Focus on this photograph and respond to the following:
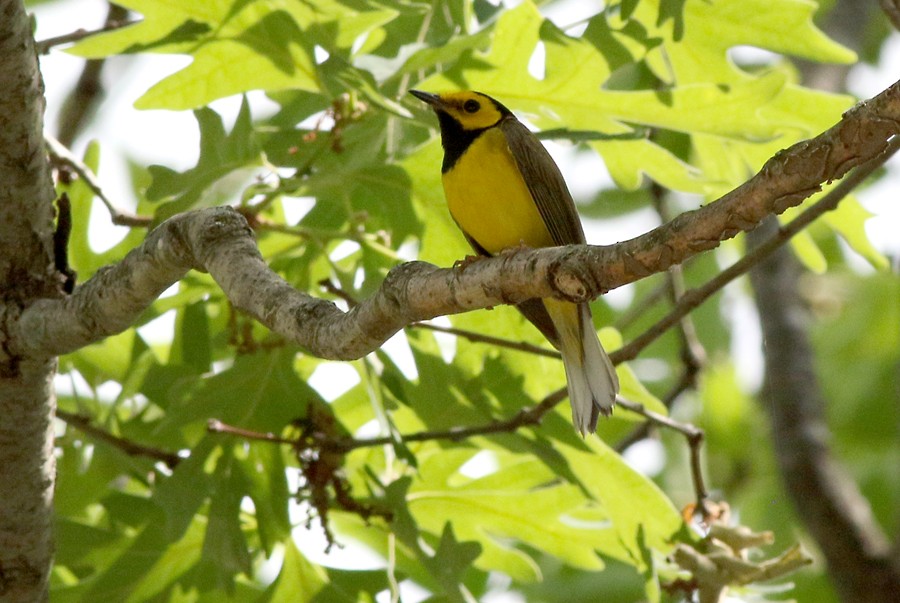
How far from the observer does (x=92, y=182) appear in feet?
13.3

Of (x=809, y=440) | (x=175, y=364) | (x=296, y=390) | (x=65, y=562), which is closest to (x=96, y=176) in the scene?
(x=175, y=364)

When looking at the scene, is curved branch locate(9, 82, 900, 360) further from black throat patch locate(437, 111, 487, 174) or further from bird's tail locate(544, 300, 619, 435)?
black throat patch locate(437, 111, 487, 174)

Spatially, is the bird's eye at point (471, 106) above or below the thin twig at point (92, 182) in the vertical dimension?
above

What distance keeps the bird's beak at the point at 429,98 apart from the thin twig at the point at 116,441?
59.9 inches

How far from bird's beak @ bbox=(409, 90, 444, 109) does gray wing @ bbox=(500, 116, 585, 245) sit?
289mm

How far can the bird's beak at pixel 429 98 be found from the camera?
4.06 m

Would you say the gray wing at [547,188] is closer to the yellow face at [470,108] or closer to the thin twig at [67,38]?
the yellow face at [470,108]

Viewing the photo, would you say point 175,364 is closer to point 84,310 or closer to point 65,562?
point 65,562

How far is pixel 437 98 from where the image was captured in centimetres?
429

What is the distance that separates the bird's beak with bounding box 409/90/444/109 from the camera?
13.3ft

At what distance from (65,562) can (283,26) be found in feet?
6.62

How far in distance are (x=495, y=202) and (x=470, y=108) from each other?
1.71ft

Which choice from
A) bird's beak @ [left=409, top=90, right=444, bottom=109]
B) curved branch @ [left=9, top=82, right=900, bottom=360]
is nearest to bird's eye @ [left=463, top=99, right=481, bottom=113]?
bird's beak @ [left=409, top=90, right=444, bottom=109]

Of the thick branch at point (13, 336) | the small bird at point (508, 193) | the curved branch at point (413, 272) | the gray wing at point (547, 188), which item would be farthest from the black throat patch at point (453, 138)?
the thick branch at point (13, 336)
